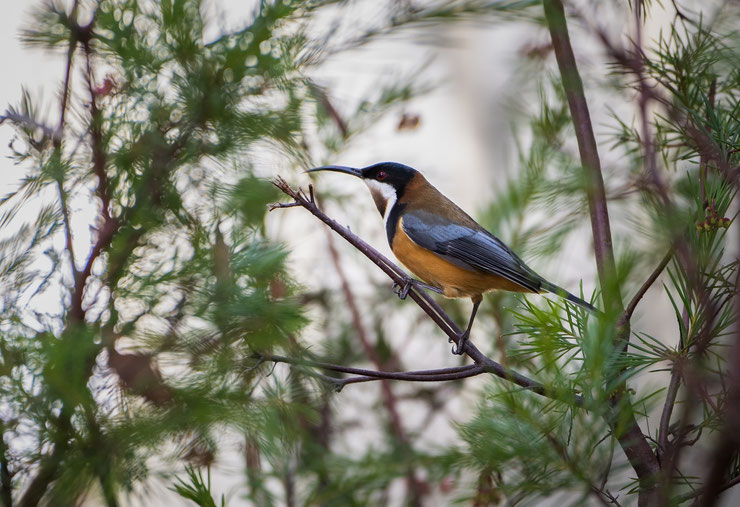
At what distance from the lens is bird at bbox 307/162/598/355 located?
119cm

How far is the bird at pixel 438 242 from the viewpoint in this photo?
46.9 inches

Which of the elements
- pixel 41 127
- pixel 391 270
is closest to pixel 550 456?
pixel 391 270

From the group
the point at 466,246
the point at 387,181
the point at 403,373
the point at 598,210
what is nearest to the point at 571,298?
the point at 598,210

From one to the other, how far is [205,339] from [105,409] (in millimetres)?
90

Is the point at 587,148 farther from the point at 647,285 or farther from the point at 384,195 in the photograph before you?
the point at 384,195

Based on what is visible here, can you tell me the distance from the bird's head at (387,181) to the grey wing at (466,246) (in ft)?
0.34

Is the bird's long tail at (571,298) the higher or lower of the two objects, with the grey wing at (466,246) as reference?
lower

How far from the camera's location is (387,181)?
4.83 ft

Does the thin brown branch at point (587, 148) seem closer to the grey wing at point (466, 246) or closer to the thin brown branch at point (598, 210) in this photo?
the thin brown branch at point (598, 210)

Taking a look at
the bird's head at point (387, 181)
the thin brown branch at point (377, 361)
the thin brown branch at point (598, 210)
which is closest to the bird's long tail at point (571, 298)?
the thin brown branch at point (598, 210)

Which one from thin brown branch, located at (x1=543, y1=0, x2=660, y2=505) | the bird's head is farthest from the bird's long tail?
the bird's head

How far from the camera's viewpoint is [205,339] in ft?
1.81

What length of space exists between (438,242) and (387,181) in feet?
0.70

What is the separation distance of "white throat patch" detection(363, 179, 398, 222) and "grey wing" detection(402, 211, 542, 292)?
0.32ft
